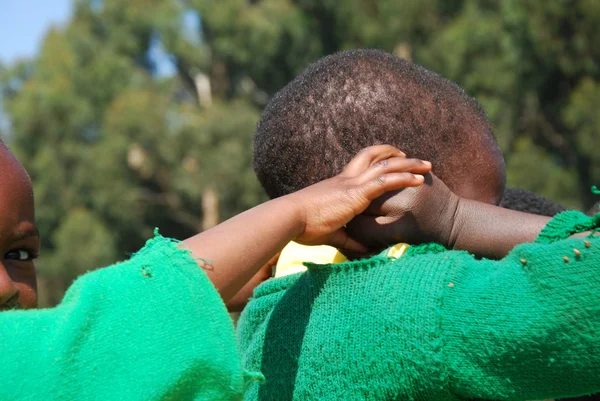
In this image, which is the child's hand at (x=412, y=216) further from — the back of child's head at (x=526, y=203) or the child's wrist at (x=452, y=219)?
the back of child's head at (x=526, y=203)

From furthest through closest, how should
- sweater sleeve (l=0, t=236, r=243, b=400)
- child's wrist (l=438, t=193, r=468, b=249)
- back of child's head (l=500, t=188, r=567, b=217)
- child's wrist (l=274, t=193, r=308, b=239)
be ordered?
back of child's head (l=500, t=188, r=567, b=217)
child's wrist (l=438, t=193, r=468, b=249)
child's wrist (l=274, t=193, r=308, b=239)
sweater sleeve (l=0, t=236, r=243, b=400)

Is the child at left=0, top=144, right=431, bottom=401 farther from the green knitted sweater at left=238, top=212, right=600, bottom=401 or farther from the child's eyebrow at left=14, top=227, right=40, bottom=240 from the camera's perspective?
the child's eyebrow at left=14, top=227, right=40, bottom=240

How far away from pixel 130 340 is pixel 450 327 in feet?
1.62

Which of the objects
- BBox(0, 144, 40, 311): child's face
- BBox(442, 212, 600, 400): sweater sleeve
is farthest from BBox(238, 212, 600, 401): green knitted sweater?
BBox(0, 144, 40, 311): child's face

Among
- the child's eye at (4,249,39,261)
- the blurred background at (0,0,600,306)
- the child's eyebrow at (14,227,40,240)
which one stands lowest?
the blurred background at (0,0,600,306)

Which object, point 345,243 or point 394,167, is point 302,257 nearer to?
point 345,243

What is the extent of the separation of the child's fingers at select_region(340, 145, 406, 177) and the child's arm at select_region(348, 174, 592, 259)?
0.22 ft

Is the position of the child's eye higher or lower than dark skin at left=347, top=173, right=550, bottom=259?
lower

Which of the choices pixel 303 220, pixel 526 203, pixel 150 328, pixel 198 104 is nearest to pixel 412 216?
pixel 303 220

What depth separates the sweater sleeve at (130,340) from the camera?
1.06m

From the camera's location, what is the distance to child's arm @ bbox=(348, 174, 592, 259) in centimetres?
142

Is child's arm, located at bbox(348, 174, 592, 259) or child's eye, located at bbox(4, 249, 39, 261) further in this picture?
child's eye, located at bbox(4, 249, 39, 261)

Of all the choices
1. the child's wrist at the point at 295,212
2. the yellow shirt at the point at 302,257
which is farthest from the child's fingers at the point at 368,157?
the yellow shirt at the point at 302,257

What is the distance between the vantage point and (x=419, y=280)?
1.31 metres
